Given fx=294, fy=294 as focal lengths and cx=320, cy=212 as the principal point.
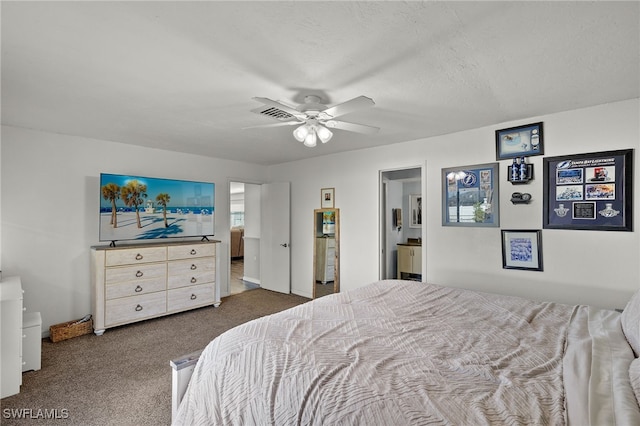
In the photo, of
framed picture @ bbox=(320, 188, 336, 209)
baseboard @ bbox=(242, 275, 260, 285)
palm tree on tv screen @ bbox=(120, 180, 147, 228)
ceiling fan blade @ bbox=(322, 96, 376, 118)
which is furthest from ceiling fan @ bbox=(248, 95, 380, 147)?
baseboard @ bbox=(242, 275, 260, 285)

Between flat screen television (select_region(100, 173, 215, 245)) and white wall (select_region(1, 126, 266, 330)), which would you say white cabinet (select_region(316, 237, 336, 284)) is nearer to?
flat screen television (select_region(100, 173, 215, 245))

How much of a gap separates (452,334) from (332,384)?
2.84ft

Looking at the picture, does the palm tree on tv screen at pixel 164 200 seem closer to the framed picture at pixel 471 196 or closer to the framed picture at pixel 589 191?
the framed picture at pixel 471 196

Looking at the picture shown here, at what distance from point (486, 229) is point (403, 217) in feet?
9.12

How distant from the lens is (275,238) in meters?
5.39

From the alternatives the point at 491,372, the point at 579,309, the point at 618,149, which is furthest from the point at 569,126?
the point at 491,372

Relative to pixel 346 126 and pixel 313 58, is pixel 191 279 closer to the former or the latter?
pixel 346 126

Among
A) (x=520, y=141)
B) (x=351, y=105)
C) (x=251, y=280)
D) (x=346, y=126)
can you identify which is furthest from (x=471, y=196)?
(x=251, y=280)

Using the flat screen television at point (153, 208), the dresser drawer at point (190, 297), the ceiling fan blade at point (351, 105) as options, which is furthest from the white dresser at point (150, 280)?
the ceiling fan blade at point (351, 105)

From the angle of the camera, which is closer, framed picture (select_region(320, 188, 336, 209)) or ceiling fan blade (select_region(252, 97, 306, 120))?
ceiling fan blade (select_region(252, 97, 306, 120))

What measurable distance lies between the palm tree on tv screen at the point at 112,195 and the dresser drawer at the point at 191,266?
0.88 meters

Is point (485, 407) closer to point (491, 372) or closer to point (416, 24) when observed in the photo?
point (491, 372)

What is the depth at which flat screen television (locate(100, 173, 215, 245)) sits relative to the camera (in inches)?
147

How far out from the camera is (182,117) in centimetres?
290
